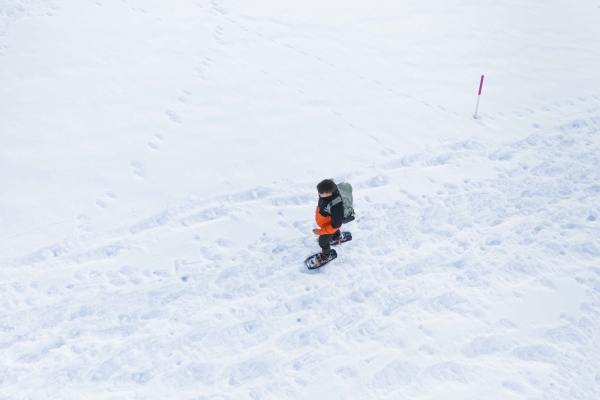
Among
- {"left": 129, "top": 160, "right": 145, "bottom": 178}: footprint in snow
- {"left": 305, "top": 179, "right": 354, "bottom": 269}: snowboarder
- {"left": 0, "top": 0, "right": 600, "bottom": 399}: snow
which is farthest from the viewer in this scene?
{"left": 129, "top": 160, "right": 145, "bottom": 178}: footprint in snow

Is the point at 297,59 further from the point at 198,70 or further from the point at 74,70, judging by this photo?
the point at 74,70

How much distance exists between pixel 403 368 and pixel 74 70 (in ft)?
29.4

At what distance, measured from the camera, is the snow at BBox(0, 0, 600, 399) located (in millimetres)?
6137

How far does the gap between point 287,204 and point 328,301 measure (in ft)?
6.80

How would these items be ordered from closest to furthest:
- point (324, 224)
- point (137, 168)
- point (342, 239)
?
point (324, 224)
point (342, 239)
point (137, 168)

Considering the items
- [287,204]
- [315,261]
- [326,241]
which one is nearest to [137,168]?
[287,204]

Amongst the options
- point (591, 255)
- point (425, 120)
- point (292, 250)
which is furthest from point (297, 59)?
point (591, 255)

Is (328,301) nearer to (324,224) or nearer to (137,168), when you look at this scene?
(324,224)

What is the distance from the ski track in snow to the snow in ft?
0.10

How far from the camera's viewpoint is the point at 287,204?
27.1 ft

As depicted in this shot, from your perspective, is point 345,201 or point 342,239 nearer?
point 345,201

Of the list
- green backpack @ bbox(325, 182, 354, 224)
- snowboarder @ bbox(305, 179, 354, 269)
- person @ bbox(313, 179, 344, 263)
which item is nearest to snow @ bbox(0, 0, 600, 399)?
Answer: snowboarder @ bbox(305, 179, 354, 269)

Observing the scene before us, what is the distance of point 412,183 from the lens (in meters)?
8.65

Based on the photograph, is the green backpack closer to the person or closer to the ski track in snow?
the person
